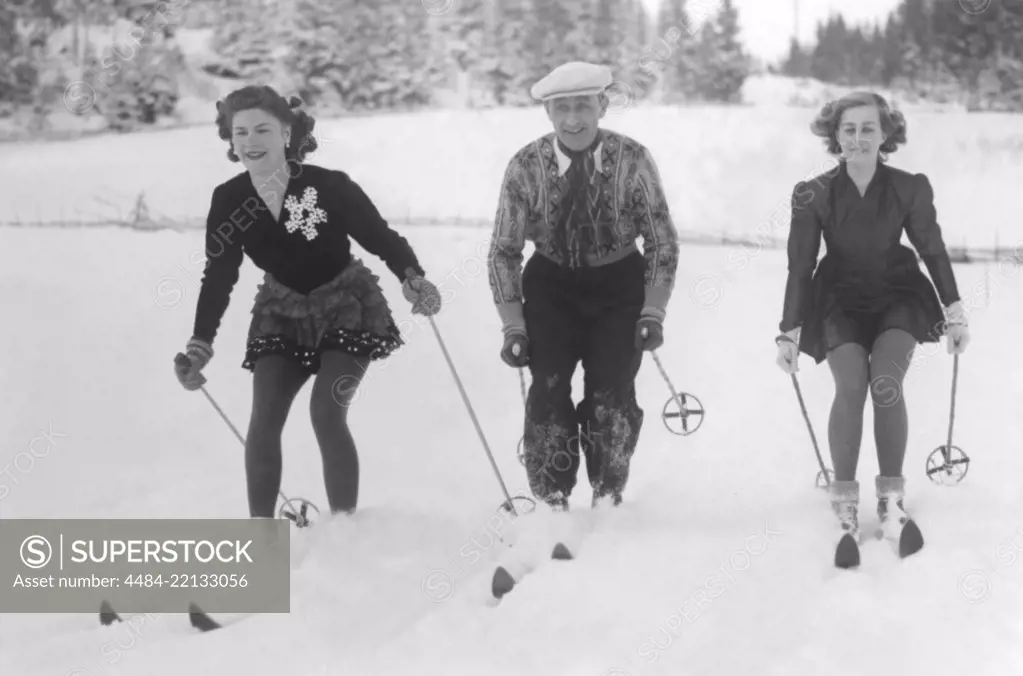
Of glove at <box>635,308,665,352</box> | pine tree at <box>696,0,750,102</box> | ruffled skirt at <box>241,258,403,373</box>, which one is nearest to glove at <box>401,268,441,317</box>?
ruffled skirt at <box>241,258,403,373</box>

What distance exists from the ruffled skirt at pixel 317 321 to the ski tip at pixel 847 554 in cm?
148

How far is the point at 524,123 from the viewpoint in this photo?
17.6 ft

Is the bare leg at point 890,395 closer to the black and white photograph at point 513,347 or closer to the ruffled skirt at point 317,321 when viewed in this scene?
the black and white photograph at point 513,347

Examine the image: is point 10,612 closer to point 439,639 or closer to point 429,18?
point 439,639

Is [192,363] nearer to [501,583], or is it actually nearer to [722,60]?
[501,583]

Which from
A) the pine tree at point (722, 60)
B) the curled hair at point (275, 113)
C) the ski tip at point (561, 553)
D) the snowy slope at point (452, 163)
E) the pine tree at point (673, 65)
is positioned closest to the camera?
the ski tip at point (561, 553)

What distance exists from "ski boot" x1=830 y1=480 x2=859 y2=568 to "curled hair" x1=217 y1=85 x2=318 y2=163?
1860 millimetres

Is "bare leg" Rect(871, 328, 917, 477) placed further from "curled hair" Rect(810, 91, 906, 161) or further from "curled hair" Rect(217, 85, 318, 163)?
"curled hair" Rect(217, 85, 318, 163)

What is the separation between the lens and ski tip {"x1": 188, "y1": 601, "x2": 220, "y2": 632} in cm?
311

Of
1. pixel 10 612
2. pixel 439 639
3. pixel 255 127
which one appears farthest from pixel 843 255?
pixel 10 612

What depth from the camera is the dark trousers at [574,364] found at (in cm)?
335

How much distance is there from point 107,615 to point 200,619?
0.35m

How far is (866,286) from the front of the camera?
10.6 feet

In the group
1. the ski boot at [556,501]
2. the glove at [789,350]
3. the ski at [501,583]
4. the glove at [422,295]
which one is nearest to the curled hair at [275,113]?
the glove at [422,295]
